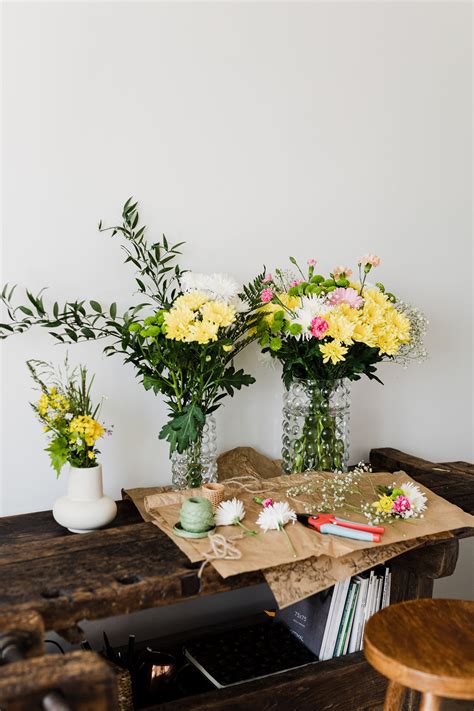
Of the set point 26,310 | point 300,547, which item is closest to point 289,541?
point 300,547

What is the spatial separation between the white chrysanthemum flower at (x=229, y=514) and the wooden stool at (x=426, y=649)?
13.5 inches

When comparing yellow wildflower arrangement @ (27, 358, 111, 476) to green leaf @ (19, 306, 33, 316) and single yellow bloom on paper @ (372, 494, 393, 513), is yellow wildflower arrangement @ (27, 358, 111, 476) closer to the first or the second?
green leaf @ (19, 306, 33, 316)

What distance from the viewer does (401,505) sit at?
1.57 m

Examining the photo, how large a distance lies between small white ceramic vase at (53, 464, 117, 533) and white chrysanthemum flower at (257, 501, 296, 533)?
33cm

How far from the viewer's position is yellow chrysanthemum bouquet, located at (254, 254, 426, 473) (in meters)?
1.63

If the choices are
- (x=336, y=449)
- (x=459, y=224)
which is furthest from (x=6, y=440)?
(x=459, y=224)

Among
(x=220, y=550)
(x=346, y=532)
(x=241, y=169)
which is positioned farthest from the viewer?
(x=241, y=169)

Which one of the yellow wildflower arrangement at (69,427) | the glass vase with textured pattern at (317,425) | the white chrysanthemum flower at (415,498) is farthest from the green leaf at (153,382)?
the white chrysanthemum flower at (415,498)

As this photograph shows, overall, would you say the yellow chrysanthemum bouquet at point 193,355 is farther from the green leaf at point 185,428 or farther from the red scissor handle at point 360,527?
the red scissor handle at point 360,527

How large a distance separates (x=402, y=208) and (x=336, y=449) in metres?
0.85

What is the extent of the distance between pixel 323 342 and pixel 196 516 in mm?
544

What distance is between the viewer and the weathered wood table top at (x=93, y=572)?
1185 millimetres

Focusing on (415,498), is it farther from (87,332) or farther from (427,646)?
(87,332)

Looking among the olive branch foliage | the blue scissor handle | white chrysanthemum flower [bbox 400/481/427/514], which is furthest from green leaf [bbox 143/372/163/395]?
white chrysanthemum flower [bbox 400/481/427/514]
